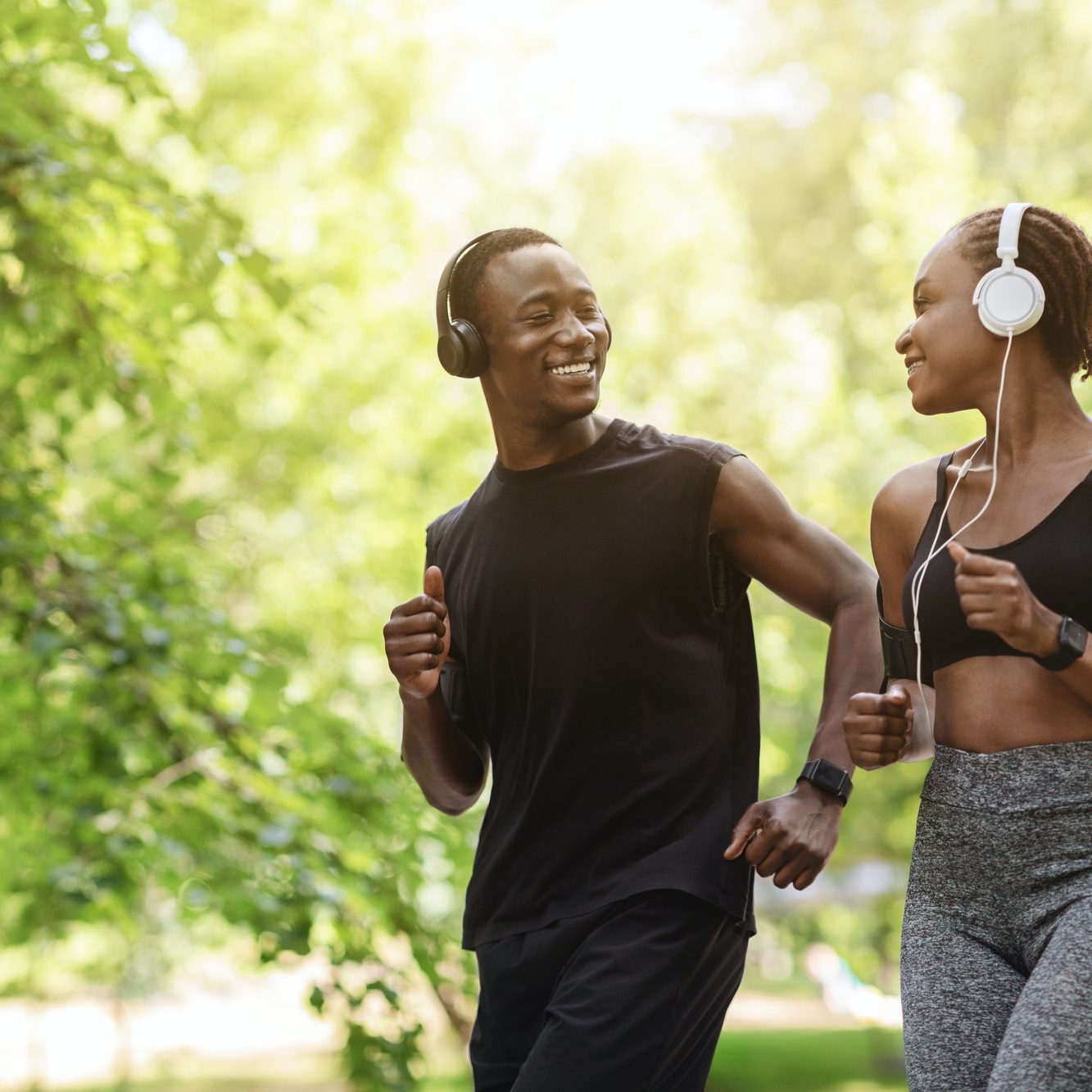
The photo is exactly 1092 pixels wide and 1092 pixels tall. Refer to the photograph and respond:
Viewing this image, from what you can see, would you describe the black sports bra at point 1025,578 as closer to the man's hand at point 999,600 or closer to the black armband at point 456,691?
the man's hand at point 999,600

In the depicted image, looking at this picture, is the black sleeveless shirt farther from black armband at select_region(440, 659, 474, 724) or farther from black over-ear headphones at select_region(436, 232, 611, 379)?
black over-ear headphones at select_region(436, 232, 611, 379)

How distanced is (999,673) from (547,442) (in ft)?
3.68

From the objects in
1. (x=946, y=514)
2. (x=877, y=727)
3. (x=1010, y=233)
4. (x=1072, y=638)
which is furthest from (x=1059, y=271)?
(x=877, y=727)

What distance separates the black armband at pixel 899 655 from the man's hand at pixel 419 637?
0.85m

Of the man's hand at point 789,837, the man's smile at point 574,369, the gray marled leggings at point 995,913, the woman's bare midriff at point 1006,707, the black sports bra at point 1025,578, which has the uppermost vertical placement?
the man's smile at point 574,369

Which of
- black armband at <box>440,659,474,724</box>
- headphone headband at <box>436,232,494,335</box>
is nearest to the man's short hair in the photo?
headphone headband at <box>436,232,494,335</box>

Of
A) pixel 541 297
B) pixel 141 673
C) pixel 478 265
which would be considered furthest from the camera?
pixel 141 673

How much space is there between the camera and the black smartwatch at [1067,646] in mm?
2125

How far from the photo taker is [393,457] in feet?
34.6

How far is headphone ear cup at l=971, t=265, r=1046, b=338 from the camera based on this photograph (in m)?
2.37

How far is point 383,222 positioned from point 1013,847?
9.32m

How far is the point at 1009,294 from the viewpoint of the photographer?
7.80 ft

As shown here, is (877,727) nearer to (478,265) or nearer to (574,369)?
(574,369)

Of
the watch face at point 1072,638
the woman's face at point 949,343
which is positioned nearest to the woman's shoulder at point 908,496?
the woman's face at point 949,343
